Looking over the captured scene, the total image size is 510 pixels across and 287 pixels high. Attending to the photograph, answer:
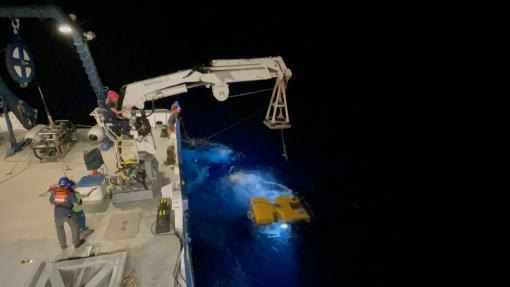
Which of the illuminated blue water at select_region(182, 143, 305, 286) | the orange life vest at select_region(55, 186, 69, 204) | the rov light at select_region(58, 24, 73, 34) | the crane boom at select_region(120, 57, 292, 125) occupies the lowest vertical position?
the illuminated blue water at select_region(182, 143, 305, 286)

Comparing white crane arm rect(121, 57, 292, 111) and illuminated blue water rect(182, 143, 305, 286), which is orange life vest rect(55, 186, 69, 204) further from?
illuminated blue water rect(182, 143, 305, 286)

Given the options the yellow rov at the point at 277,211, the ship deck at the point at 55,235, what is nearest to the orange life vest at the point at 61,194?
the ship deck at the point at 55,235

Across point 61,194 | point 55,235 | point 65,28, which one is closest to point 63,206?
point 61,194

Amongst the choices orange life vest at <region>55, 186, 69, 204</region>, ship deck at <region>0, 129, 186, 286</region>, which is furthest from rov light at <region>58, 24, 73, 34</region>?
orange life vest at <region>55, 186, 69, 204</region>

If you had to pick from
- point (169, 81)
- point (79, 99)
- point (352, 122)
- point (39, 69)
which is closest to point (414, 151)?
point (352, 122)

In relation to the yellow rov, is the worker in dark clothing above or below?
above

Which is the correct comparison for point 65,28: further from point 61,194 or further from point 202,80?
point 61,194

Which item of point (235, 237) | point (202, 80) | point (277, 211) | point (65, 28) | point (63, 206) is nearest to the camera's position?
point (63, 206)
